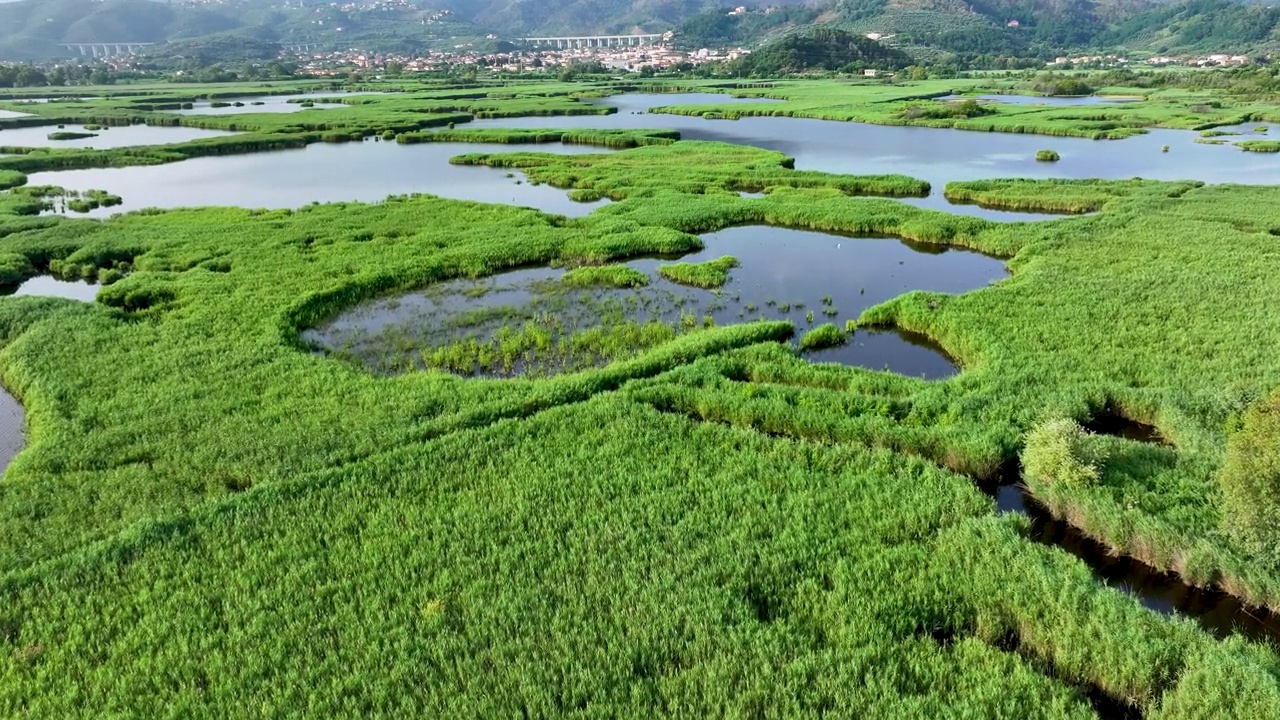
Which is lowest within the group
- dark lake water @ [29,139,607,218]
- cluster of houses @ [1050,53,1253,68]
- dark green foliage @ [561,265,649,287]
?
dark green foliage @ [561,265,649,287]

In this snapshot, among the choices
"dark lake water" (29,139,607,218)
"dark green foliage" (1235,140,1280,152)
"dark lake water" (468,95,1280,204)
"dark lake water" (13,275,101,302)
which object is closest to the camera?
"dark lake water" (13,275,101,302)

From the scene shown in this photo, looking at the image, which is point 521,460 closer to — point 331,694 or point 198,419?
point 331,694

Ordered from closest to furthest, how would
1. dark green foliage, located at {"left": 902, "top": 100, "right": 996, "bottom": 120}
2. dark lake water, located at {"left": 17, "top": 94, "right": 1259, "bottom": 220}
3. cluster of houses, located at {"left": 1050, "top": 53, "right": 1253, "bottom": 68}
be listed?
dark lake water, located at {"left": 17, "top": 94, "right": 1259, "bottom": 220} → dark green foliage, located at {"left": 902, "top": 100, "right": 996, "bottom": 120} → cluster of houses, located at {"left": 1050, "top": 53, "right": 1253, "bottom": 68}

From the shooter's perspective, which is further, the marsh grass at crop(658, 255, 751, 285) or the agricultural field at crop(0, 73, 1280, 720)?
the marsh grass at crop(658, 255, 751, 285)

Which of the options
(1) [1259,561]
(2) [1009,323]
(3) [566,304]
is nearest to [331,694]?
(1) [1259,561]

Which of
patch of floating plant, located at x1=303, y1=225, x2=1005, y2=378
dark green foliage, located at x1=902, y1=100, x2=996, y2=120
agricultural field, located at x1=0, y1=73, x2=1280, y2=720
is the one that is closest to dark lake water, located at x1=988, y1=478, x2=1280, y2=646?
agricultural field, located at x1=0, y1=73, x2=1280, y2=720

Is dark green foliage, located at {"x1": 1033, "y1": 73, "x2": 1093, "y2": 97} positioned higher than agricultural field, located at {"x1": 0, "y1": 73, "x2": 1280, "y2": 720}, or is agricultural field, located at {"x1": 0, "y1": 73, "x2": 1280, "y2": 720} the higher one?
dark green foliage, located at {"x1": 1033, "y1": 73, "x2": 1093, "y2": 97}

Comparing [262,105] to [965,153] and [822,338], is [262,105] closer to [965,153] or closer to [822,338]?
[965,153]

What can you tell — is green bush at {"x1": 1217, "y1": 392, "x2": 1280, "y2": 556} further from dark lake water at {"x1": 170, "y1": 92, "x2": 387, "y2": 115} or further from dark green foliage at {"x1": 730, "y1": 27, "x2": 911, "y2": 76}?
dark green foliage at {"x1": 730, "y1": 27, "x2": 911, "y2": 76}
